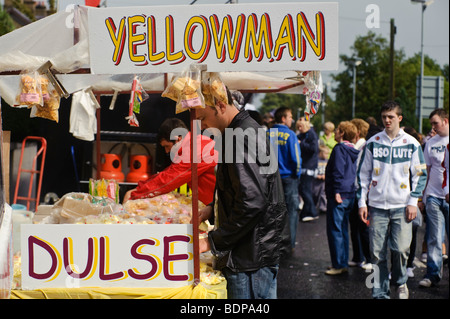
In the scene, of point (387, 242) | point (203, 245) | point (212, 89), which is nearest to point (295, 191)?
point (387, 242)

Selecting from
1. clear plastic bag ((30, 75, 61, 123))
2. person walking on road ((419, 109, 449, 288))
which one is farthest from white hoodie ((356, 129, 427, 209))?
clear plastic bag ((30, 75, 61, 123))

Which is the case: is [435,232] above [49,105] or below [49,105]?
below

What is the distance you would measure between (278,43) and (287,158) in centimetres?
523

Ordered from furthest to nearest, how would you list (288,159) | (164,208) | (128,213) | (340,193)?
(288,159)
(340,193)
(164,208)
(128,213)

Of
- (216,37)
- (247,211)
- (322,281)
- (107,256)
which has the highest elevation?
(216,37)

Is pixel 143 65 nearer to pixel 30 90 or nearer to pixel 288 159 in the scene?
pixel 30 90

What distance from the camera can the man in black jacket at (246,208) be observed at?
356 centimetres

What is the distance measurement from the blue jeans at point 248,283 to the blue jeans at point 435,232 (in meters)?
3.87

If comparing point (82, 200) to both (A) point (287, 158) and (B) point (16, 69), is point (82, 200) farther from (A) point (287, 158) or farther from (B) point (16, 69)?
(A) point (287, 158)

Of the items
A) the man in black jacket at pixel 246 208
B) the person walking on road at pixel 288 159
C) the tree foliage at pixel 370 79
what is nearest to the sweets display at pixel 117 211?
the man in black jacket at pixel 246 208

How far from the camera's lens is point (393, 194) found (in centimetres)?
598

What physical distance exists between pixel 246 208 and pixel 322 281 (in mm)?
4253

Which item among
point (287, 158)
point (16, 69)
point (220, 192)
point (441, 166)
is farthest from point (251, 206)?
point (287, 158)

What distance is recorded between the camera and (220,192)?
3791 mm
